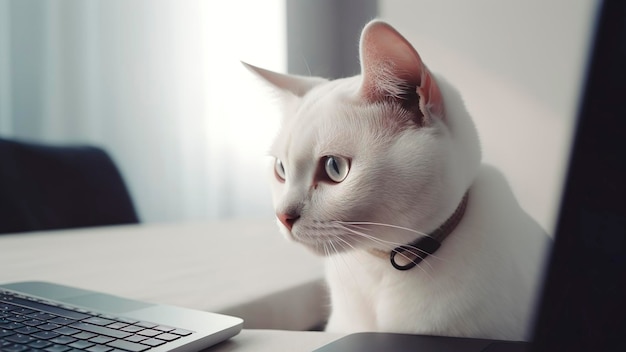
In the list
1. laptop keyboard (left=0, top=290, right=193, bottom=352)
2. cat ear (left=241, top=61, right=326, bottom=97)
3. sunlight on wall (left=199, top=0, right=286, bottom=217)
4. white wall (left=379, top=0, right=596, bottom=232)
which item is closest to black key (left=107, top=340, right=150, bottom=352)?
laptop keyboard (left=0, top=290, right=193, bottom=352)

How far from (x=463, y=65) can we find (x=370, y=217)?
4.48 feet

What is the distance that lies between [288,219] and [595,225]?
0.41m

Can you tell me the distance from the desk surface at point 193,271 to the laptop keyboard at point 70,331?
0.64ft

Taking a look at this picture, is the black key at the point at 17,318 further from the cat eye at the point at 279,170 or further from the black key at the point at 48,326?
the cat eye at the point at 279,170

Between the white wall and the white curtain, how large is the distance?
81 centimetres

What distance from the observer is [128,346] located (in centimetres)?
45

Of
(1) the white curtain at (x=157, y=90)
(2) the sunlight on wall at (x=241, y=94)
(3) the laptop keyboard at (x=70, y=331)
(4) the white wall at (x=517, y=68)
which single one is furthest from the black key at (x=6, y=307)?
(2) the sunlight on wall at (x=241, y=94)

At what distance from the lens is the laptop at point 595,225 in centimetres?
25

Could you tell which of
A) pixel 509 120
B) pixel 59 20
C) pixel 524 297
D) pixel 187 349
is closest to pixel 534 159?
pixel 509 120

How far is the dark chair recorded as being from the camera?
2.01 metres

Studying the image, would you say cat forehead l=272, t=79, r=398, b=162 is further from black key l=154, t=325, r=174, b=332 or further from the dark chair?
the dark chair

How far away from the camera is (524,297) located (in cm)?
62

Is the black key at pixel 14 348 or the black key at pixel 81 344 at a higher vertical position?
the black key at pixel 14 348

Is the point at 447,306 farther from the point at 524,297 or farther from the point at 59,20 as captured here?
the point at 59,20
